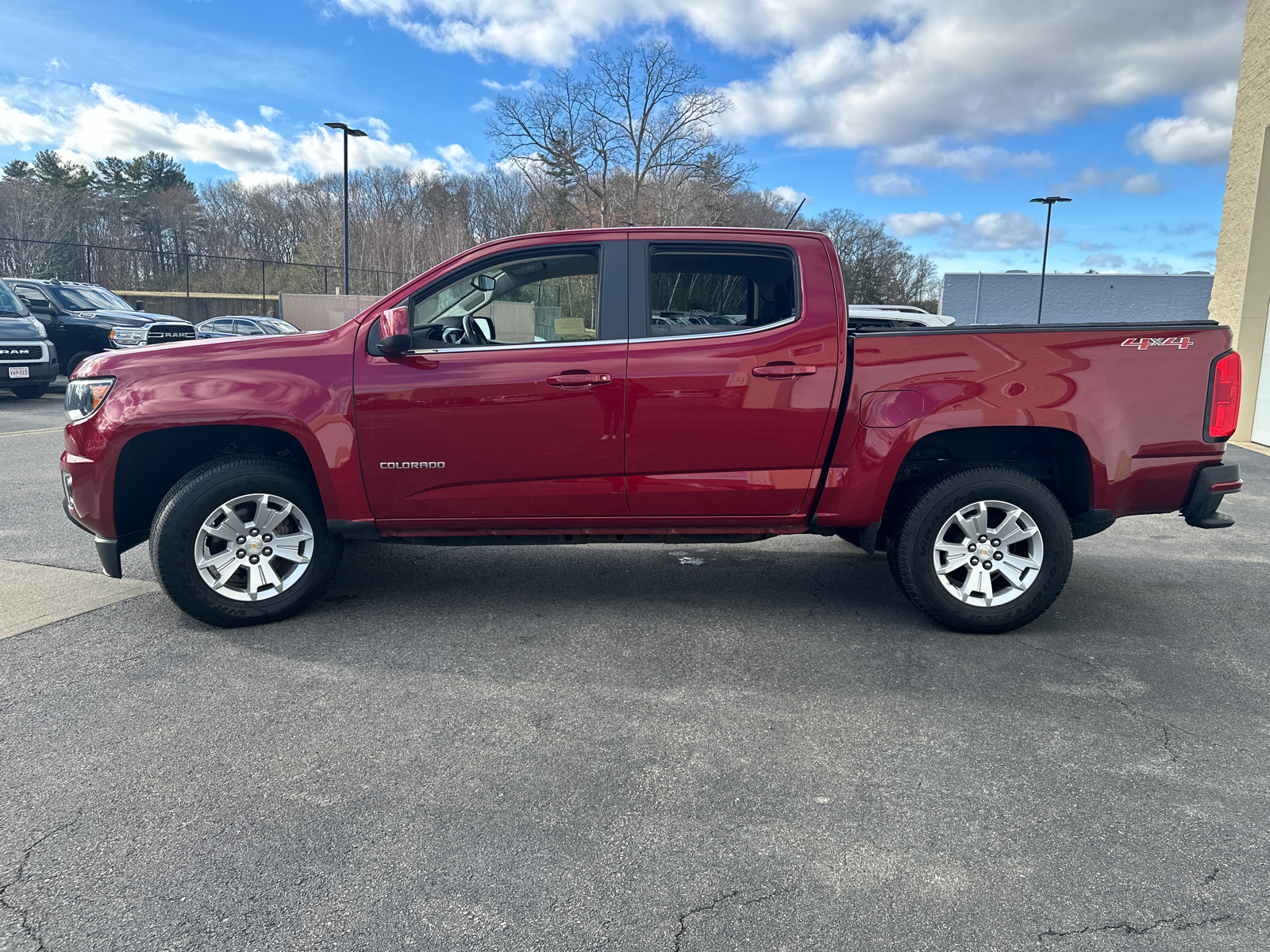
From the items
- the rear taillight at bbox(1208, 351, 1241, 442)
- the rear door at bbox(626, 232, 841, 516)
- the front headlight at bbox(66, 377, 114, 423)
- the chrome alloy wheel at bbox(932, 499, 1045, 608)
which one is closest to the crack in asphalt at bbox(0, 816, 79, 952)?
the front headlight at bbox(66, 377, 114, 423)

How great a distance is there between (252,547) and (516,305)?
182 cm

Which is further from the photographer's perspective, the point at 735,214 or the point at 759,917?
the point at 735,214

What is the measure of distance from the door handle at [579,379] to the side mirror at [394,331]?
73cm

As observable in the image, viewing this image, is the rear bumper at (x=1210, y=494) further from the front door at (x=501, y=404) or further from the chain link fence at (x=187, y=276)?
the chain link fence at (x=187, y=276)

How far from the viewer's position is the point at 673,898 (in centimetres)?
227

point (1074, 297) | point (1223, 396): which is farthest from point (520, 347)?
point (1074, 297)

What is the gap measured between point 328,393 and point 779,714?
261 cm

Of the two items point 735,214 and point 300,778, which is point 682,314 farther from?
point 735,214

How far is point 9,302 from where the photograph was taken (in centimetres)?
1471

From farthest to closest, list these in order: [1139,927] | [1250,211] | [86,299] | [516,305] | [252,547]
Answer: [86,299], [1250,211], [516,305], [252,547], [1139,927]

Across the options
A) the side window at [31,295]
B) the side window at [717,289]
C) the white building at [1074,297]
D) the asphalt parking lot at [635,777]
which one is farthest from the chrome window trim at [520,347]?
the white building at [1074,297]

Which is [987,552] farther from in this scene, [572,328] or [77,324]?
[77,324]

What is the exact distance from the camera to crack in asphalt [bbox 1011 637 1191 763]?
3.17 metres

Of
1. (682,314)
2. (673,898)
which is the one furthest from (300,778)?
(682,314)
